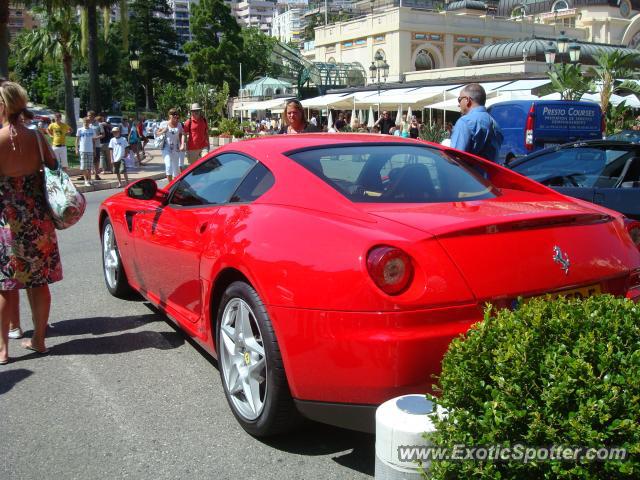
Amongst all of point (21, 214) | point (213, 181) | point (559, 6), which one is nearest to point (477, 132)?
point (213, 181)

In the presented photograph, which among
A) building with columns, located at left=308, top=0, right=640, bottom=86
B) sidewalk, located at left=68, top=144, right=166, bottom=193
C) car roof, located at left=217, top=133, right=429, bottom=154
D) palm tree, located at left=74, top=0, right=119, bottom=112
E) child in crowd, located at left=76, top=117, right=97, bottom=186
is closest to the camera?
car roof, located at left=217, top=133, right=429, bottom=154

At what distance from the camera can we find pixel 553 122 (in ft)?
51.2

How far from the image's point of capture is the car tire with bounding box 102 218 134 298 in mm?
5781

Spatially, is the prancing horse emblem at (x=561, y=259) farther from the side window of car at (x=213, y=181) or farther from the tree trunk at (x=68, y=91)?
the tree trunk at (x=68, y=91)

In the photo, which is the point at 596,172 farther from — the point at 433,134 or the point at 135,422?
the point at 433,134

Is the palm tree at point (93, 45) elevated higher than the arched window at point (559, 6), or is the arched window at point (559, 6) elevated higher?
the arched window at point (559, 6)

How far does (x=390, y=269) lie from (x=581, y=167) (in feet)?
14.1

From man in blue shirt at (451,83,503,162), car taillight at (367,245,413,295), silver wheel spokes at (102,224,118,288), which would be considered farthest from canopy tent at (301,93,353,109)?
car taillight at (367,245,413,295)

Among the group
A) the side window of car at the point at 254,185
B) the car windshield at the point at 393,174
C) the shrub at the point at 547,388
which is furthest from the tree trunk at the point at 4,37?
the shrub at the point at 547,388

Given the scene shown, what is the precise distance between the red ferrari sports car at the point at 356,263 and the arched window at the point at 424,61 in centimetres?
7528

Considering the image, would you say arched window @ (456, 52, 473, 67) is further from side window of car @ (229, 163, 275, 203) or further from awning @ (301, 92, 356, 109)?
side window of car @ (229, 163, 275, 203)

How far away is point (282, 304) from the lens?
9.75 ft

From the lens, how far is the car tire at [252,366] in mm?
3043

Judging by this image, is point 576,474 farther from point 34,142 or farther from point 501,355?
point 34,142
